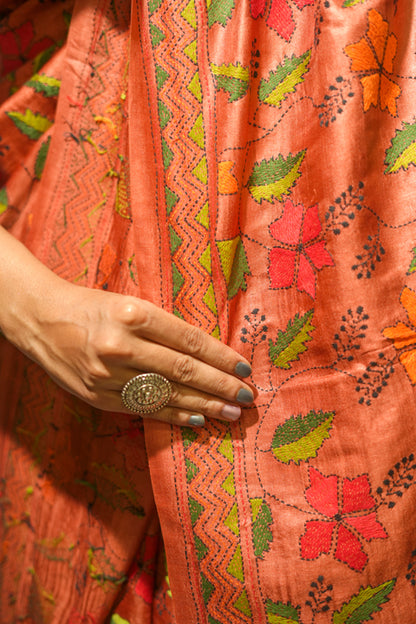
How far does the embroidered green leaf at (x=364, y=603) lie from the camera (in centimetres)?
53

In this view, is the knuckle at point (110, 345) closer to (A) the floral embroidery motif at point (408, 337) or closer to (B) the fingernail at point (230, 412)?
(B) the fingernail at point (230, 412)

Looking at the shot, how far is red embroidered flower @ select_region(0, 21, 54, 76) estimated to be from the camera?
0.83 metres

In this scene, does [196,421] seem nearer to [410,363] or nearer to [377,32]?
[410,363]

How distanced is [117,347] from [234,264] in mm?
188

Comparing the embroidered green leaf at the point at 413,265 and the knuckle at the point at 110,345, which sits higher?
the embroidered green leaf at the point at 413,265

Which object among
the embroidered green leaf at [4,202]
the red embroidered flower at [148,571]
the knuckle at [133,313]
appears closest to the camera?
the knuckle at [133,313]

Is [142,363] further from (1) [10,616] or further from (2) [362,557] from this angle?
(1) [10,616]

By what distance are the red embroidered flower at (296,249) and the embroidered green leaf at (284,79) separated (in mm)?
141

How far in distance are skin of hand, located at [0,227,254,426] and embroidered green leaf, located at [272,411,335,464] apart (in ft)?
0.20

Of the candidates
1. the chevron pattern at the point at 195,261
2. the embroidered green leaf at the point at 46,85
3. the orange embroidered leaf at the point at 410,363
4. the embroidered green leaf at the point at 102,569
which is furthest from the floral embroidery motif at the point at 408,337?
the embroidered green leaf at the point at 46,85

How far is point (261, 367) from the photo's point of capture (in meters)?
0.58

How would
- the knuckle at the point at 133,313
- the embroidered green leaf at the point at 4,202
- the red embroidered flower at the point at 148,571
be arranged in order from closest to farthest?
the knuckle at the point at 133,313, the red embroidered flower at the point at 148,571, the embroidered green leaf at the point at 4,202

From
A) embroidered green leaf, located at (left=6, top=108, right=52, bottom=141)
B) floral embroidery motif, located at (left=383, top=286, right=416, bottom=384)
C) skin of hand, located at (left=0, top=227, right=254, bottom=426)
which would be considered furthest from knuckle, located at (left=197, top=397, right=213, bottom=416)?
embroidered green leaf, located at (left=6, top=108, right=52, bottom=141)

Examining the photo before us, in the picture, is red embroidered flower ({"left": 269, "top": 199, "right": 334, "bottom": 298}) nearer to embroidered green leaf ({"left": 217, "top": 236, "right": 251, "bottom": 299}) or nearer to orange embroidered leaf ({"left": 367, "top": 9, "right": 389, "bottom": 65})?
embroidered green leaf ({"left": 217, "top": 236, "right": 251, "bottom": 299})
